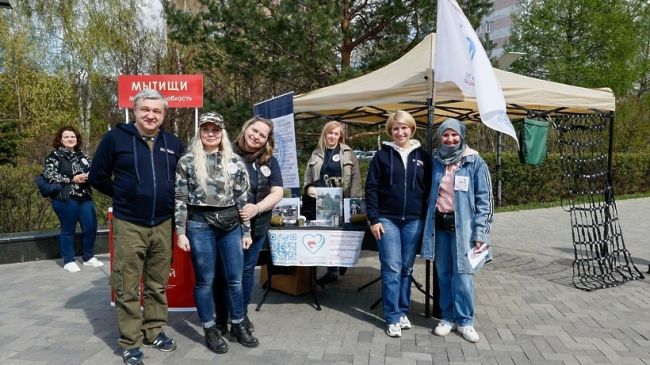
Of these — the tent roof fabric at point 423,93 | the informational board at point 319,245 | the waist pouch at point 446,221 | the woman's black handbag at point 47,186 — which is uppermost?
the tent roof fabric at point 423,93

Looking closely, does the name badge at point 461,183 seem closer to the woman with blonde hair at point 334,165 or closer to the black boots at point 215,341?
the woman with blonde hair at point 334,165

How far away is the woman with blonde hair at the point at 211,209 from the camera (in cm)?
336

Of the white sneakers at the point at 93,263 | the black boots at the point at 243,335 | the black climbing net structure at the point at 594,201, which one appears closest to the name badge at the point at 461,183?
the black boots at the point at 243,335

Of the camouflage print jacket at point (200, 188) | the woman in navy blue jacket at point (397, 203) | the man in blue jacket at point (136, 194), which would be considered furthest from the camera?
the woman in navy blue jacket at point (397, 203)

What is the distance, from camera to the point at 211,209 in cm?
340

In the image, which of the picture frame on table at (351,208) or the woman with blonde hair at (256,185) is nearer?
the woman with blonde hair at (256,185)

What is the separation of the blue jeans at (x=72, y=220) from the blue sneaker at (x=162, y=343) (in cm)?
298

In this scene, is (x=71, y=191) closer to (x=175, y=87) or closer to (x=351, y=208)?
(x=175, y=87)

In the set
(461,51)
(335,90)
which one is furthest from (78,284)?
(461,51)

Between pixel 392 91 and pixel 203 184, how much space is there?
197cm

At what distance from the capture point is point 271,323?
4258 mm

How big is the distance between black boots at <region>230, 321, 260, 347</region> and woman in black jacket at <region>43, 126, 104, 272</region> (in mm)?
2888

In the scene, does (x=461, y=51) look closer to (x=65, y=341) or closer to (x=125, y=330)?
(x=125, y=330)

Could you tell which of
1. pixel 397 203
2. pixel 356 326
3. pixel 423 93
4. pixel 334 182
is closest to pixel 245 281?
pixel 356 326
